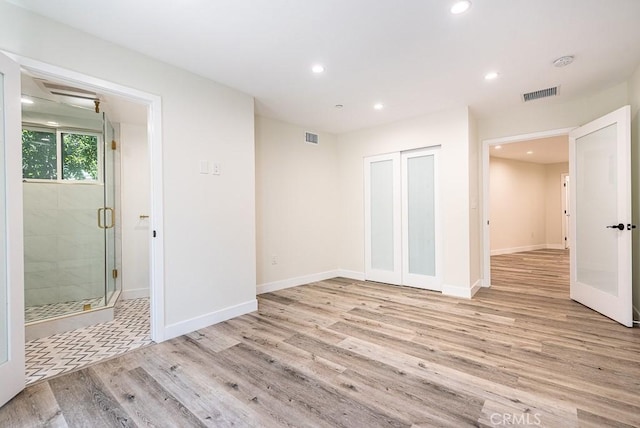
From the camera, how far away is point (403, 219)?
15.1ft

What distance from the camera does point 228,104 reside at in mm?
3250

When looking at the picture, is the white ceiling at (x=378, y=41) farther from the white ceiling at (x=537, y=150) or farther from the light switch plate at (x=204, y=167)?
the white ceiling at (x=537, y=150)

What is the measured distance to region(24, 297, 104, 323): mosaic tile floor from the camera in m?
3.06

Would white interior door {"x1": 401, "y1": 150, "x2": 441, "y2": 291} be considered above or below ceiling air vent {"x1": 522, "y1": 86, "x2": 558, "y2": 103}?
below

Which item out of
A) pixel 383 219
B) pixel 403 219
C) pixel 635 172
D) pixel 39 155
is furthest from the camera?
pixel 383 219

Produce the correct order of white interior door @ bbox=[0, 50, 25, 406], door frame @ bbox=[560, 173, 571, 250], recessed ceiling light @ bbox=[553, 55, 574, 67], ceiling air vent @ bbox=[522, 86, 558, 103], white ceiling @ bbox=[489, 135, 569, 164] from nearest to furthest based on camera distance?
white interior door @ bbox=[0, 50, 25, 406]
recessed ceiling light @ bbox=[553, 55, 574, 67]
ceiling air vent @ bbox=[522, 86, 558, 103]
white ceiling @ bbox=[489, 135, 569, 164]
door frame @ bbox=[560, 173, 571, 250]

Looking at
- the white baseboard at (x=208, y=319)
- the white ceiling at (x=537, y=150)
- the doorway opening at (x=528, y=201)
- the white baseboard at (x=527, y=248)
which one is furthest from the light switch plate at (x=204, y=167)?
the white baseboard at (x=527, y=248)

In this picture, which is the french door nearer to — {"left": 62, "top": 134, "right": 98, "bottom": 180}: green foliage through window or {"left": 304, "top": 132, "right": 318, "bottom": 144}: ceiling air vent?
{"left": 304, "top": 132, "right": 318, "bottom": 144}: ceiling air vent

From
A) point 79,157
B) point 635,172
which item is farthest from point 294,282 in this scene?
point 635,172

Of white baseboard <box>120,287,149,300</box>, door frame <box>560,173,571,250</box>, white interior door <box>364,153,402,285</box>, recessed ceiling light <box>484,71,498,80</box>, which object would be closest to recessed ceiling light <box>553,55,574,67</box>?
recessed ceiling light <box>484,71,498,80</box>

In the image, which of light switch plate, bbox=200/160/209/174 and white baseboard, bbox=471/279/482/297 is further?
white baseboard, bbox=471/279/482/297

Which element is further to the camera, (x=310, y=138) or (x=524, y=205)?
(x=524, y=205)

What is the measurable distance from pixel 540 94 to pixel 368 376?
3.77 meters

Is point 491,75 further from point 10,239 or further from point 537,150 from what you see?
point 537,150
